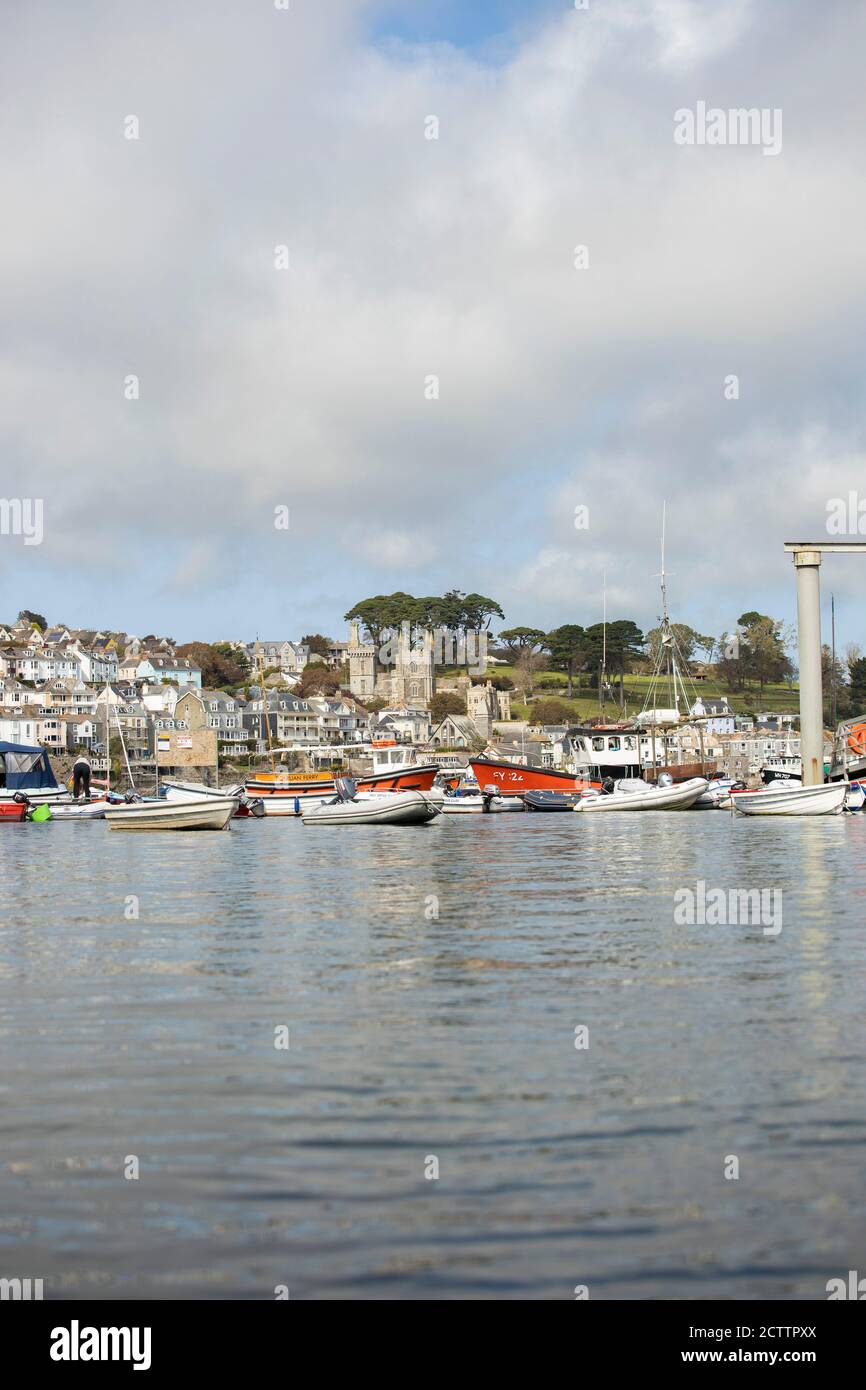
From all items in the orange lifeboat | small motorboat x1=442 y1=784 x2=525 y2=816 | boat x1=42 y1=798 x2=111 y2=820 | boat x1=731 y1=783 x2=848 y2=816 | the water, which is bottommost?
small motorboat x1=442 y1=784 x2=525 y2=816

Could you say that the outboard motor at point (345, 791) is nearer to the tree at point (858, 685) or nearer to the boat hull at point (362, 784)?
the boat hull at point (362, 784)

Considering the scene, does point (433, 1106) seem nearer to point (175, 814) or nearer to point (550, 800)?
point (175, 814)

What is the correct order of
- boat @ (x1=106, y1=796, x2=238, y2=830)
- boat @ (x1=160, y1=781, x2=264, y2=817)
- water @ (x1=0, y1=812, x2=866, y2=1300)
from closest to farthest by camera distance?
water @ (x1=0, y1=812, x2=866, y2=1300) < boat @ (x1=106, y1=796, x2=238, y2=830) < boat @ (x1=160, y1=781, x2=264, y2=817)

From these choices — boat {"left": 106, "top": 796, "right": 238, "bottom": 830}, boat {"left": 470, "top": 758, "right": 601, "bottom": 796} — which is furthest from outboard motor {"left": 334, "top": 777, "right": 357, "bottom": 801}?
boat {"left": 470, "top": 758, "right": 601, "bottom": 796}

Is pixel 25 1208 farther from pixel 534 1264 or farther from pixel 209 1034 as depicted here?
pixel 209 1034

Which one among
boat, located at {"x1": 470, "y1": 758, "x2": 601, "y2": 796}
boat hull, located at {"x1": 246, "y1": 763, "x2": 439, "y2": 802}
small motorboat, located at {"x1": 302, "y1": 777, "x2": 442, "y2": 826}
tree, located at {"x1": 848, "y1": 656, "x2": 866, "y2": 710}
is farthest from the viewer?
tree, located at {"x1": 848, "y1": 656, "x2": 866, "y2": 710}

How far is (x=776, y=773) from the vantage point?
108 m

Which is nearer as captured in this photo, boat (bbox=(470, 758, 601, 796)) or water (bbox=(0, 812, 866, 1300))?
water (bbox=(0, 812, 866, 1300))

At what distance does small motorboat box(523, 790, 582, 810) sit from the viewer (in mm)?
88625

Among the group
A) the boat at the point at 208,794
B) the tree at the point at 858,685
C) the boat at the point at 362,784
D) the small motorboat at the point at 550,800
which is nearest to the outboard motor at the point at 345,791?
the boat at the point at 208,794

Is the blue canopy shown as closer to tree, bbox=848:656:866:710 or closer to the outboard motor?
the outboard motor

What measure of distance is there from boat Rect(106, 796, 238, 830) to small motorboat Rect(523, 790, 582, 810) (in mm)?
30633

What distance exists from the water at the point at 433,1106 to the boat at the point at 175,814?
125 ft

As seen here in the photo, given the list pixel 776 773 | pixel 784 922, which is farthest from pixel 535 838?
pixel 776 773
